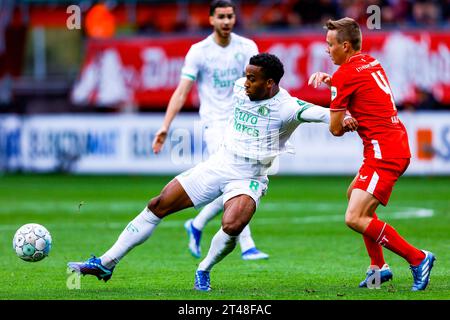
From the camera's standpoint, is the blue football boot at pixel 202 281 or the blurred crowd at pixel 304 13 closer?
the blue football boot at pixel 202 281

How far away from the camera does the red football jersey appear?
29.4 feet

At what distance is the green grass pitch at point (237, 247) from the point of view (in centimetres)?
905

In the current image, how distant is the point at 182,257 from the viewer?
11.9 meters

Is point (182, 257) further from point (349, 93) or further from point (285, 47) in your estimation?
point (285, 47)

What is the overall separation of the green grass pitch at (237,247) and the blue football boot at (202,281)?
0.08 m

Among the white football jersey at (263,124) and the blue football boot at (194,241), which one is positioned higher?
the white football jersey at (263,124)

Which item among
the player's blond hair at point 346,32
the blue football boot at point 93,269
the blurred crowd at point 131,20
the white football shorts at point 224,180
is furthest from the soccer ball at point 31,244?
the blurred crowd at point 131,20

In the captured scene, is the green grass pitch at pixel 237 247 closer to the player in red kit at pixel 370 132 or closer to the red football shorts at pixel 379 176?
the player in red kit at pixel 370 132

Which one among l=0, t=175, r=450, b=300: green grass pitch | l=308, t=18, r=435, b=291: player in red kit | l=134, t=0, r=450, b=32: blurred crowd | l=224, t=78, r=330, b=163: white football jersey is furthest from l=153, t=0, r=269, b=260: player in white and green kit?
l=134, t=0, r=450, b=32: blurred crowd

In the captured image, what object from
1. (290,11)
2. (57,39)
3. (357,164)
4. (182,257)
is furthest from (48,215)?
(57,39)

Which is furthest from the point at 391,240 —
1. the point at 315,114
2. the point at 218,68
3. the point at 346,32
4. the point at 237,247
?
the point at 237,247

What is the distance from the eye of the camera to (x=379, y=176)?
8.92 meters

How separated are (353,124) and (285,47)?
16.4m

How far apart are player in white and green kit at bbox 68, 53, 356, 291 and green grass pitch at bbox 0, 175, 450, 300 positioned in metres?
0.29
